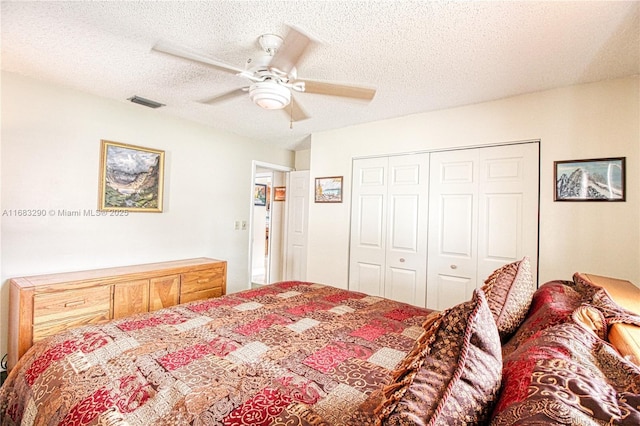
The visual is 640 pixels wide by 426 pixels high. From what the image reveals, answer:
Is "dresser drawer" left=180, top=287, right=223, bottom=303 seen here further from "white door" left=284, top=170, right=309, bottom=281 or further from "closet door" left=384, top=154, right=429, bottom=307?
"closet door" left=384, top=154, right=429, bottom=307

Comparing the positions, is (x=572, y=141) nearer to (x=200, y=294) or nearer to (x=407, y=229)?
(x=407, y=229)

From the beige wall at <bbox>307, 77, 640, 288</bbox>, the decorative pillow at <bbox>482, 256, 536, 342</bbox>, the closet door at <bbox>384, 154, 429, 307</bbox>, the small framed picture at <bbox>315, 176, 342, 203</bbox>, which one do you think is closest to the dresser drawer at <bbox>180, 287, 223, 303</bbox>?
the small framed picture at <bbox>315, 176, 342, 203</bbox>

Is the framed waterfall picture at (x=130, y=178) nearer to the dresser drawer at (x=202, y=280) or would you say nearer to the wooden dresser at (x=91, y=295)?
the wooden dresser at (x=91, y=295)

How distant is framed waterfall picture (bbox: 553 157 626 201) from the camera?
2.21m

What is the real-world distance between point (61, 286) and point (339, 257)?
107 inches

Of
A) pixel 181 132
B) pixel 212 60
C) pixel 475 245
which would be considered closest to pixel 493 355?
pixel 212 60

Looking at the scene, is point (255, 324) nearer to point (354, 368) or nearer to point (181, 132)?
point (354, 368)

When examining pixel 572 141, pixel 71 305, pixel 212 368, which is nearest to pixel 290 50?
pixel 212 368

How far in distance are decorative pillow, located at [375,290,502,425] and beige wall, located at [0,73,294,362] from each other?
3.12 metres

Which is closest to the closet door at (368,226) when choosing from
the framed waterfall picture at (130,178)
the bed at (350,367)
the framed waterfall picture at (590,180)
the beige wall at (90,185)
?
the bed at (350,367)

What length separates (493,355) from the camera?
74 centimetres

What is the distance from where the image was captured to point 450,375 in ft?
2.18

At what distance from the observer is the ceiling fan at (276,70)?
4.83 ft

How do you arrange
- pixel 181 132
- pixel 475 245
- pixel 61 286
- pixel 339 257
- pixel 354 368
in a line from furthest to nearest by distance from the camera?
pixel 339 257, pixel 181 132, pixel 475 245, pixel 61 286, pixel 354 368
